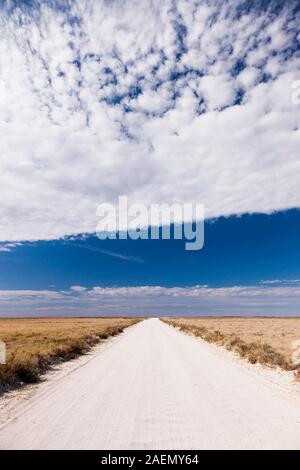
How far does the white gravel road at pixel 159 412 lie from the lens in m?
6.23

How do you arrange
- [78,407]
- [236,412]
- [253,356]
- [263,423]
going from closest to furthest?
1. [263,423]
2. [236,412]
3. [78,407]
4. [253,356]

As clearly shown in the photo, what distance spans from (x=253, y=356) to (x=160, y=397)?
901 cm

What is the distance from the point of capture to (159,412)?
8.16 metres

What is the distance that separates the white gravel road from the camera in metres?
6.23

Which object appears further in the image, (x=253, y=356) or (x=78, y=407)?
(x=253, y=356)
